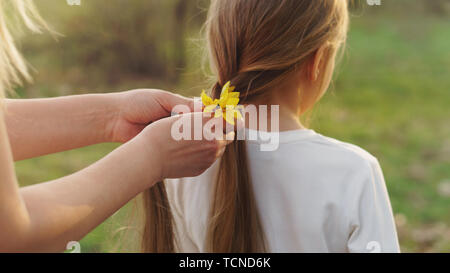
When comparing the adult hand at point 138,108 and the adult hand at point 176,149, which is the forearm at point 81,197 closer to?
the adult hand at point 176,149

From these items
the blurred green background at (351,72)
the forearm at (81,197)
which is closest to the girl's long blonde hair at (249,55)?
the forearm at (81,197)

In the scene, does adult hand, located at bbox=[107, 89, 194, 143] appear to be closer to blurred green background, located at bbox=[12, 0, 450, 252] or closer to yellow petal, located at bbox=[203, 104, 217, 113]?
yellow petal, located at bbox=[203, 104, 217, 113]

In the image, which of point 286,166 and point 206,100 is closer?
point 206,100

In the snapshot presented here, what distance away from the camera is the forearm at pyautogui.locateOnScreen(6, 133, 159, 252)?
38.4 inches

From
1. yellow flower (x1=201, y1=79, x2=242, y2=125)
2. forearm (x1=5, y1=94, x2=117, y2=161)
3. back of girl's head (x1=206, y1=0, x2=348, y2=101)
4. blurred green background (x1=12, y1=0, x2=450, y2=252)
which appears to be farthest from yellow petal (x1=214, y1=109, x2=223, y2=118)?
blurred green background (x1=12, y1=0, x2=450, y2=252)

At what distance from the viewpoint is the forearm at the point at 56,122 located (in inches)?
57.8

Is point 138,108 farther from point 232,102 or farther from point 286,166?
point 286,166

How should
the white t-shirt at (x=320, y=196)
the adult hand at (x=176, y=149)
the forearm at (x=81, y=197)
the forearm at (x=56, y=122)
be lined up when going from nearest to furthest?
the forearm at (x=81, y=197), the adult hand at (x=176, y=149), the white t-shirt at (x=320, y=196), the forearm at (x=56, y=122)

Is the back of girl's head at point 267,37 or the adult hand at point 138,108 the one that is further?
the adult hand at point 138,108

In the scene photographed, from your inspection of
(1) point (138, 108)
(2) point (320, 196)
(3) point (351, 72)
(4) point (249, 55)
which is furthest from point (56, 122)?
(3) point (351, 72)

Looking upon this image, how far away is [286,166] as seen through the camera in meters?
1.39

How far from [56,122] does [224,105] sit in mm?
567

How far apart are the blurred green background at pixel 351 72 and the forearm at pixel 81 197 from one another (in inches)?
94.7

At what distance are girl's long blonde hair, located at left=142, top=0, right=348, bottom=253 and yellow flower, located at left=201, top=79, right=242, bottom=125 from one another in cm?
12
